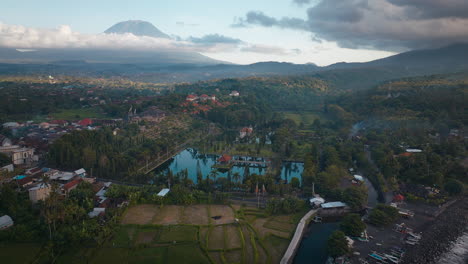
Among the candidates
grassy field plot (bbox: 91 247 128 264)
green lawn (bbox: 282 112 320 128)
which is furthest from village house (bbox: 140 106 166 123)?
grassy field plot (bbox: 91 247 128 264)

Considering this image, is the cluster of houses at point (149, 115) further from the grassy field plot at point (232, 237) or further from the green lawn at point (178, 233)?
the grassy field plot at point (232, 237)

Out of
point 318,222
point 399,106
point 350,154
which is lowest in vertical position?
point 318,222

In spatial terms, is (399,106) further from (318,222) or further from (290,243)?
(290,243)

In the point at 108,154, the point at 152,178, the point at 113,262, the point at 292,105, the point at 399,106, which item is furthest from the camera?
the point at 292,105

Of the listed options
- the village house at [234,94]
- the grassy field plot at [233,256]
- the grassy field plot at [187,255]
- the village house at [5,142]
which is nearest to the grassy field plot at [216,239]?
the grassy field plot at [233,256]

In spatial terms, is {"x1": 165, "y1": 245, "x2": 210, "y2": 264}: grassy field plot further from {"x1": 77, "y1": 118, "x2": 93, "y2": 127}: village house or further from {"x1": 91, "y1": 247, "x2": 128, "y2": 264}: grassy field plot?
{"x1": 77, "y1": 118, "x2": 93, "y2": 127}: village house

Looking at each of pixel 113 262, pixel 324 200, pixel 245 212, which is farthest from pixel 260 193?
pixel 113 262

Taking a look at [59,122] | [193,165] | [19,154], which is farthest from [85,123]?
[193,165]
